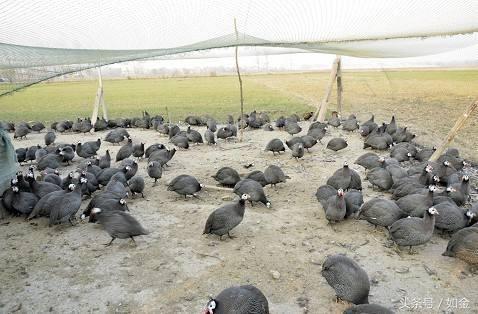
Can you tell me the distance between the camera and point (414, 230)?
19.6 feet

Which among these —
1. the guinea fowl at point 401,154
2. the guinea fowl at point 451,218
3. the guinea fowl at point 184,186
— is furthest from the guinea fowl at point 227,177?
the guinea fowl at point 401,154

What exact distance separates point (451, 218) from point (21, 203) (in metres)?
7.37

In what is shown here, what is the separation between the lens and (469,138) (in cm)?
1422

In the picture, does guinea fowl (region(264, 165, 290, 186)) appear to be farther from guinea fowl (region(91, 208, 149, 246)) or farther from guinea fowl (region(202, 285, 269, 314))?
guinea fowl (region(202, 285, 269, 314))

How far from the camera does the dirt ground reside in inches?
195

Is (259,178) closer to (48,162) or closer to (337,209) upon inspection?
(337,209)

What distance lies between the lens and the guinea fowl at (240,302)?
4148 mm

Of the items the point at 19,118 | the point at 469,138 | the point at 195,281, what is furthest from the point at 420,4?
the point at 19,118

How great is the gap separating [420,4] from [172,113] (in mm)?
17455

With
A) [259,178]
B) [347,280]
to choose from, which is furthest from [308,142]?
[347,280]

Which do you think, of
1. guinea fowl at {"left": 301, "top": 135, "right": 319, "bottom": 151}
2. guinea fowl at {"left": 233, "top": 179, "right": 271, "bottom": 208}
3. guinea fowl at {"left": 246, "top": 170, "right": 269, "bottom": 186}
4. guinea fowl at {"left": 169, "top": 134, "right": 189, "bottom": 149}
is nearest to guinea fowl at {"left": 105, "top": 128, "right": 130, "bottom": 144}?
guinea fowl at {"left": 169, "top": 134, "right": 189, "bottom": 149}

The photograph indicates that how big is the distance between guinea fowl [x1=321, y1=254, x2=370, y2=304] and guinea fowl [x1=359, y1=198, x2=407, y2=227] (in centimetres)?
187

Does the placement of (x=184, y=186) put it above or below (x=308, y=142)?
above

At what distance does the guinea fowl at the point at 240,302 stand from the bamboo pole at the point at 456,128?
282 inches
